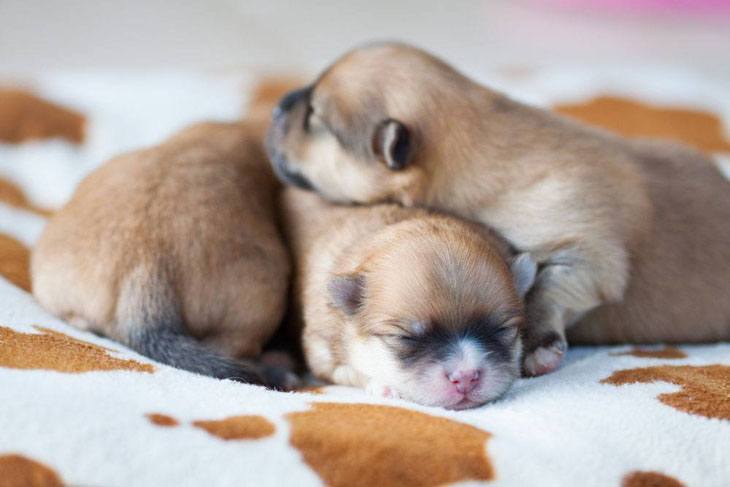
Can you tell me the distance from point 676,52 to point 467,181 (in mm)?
4611

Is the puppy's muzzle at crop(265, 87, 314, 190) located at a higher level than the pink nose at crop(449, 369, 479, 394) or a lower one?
higher

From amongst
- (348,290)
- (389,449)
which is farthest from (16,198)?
(389,449)

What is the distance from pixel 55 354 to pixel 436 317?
0.86 meters

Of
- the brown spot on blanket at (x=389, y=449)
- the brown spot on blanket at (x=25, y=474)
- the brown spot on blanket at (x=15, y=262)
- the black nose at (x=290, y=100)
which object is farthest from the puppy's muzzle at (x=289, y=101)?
the brown spot on blanket at (x=25, y=474)

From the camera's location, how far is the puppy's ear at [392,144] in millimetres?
2400

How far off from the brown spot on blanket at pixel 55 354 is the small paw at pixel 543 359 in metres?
0.95

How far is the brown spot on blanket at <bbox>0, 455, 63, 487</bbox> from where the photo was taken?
138cm

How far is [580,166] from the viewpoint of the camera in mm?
2475

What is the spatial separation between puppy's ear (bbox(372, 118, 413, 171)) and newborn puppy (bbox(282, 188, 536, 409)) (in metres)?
0.21

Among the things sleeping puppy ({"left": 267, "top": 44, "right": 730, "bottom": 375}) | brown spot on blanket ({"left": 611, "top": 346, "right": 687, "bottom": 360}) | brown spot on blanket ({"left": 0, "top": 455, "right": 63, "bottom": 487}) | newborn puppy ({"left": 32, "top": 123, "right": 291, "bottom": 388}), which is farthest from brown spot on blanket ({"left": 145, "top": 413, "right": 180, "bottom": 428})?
brown spot on blanket ({"left": 611, "top": 346, "right": 687, "bottom": 360})

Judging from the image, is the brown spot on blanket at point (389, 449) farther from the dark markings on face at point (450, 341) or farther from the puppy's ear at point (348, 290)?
the puppy's ear at point (348, 290)

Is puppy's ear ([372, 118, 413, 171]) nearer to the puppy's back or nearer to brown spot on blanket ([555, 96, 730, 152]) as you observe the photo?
the puppy's back

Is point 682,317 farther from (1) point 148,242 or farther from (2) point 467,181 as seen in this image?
(1) point 148,242

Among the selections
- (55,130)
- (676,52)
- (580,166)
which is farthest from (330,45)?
(580,166)
